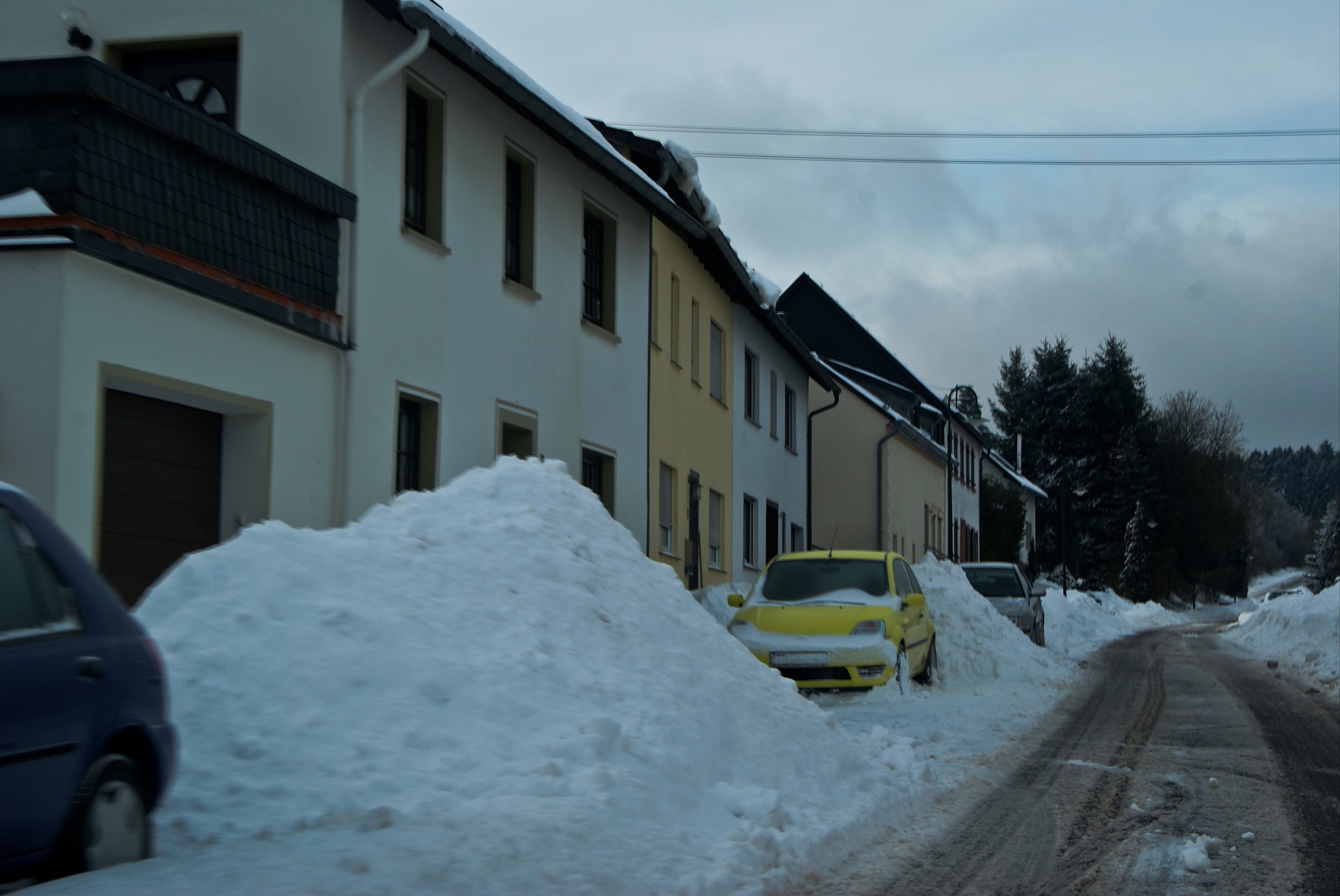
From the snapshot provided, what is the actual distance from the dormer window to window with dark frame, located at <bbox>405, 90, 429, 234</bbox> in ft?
5.56

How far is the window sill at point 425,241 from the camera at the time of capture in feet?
41.0

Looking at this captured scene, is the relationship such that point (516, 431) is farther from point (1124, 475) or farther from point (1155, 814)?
point (1124, 475)

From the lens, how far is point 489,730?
6.48 metres

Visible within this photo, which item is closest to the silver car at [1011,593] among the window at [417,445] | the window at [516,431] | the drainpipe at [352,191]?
the window at [516,431]

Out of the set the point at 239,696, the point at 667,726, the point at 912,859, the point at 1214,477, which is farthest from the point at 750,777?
the point at 1214,477

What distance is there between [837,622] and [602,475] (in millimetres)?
4469

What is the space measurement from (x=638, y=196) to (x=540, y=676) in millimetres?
11735

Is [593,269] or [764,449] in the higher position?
[593,269]

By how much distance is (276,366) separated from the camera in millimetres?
10570

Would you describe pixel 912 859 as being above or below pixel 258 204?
below

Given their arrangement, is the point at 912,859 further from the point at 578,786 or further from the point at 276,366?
the point at 276,366

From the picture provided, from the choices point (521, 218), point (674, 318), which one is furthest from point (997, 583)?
A: point (521, 218)

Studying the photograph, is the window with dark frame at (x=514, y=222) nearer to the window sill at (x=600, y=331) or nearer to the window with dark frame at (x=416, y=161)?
the window sill at (x=600, y=331)

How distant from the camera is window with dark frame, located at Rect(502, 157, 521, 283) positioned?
15086 millimetres
